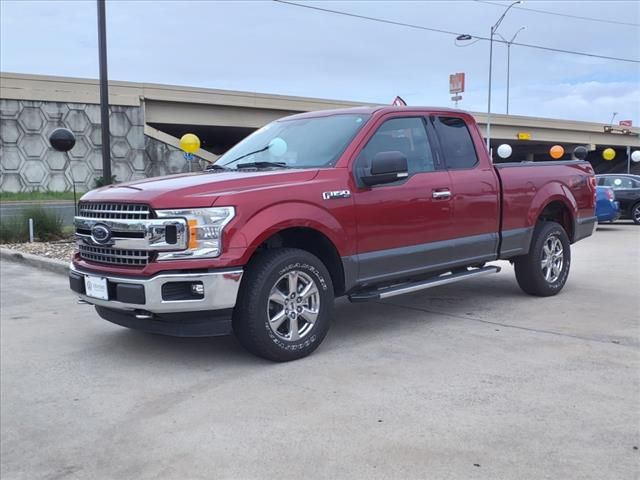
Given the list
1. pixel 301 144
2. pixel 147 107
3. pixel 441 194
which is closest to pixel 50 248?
pixel 301 144

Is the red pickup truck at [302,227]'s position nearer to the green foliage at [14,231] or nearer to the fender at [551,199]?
the fender at [551,199]

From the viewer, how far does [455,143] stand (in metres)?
6.39

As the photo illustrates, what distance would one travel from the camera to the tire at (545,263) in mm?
7035

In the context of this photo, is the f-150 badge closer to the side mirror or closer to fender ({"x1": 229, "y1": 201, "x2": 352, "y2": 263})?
fender ({"x1": 229, "y1": 201, "x2": 352, "y2": 263})

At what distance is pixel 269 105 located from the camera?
1545 inches

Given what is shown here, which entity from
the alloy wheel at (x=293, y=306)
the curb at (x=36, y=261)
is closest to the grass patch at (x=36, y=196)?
the curb at (x=36, y=261)

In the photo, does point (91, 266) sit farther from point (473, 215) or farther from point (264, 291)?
point (473, 215)

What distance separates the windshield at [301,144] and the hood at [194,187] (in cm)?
39

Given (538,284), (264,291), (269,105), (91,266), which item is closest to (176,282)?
(264,291)

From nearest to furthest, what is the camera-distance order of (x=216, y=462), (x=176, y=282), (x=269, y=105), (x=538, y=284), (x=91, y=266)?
1. (x=216, y=462)
2. (x=176, y=282)
3. (x=91, y=266)
4. (x=538, y=284)
5. (x=269, y=105)

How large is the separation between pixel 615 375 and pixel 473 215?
220 centimetres

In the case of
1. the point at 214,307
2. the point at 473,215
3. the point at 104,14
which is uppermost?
the point at 104,14

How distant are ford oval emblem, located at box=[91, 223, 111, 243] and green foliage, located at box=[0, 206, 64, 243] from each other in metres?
8.83

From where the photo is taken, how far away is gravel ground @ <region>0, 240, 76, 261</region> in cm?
1077
